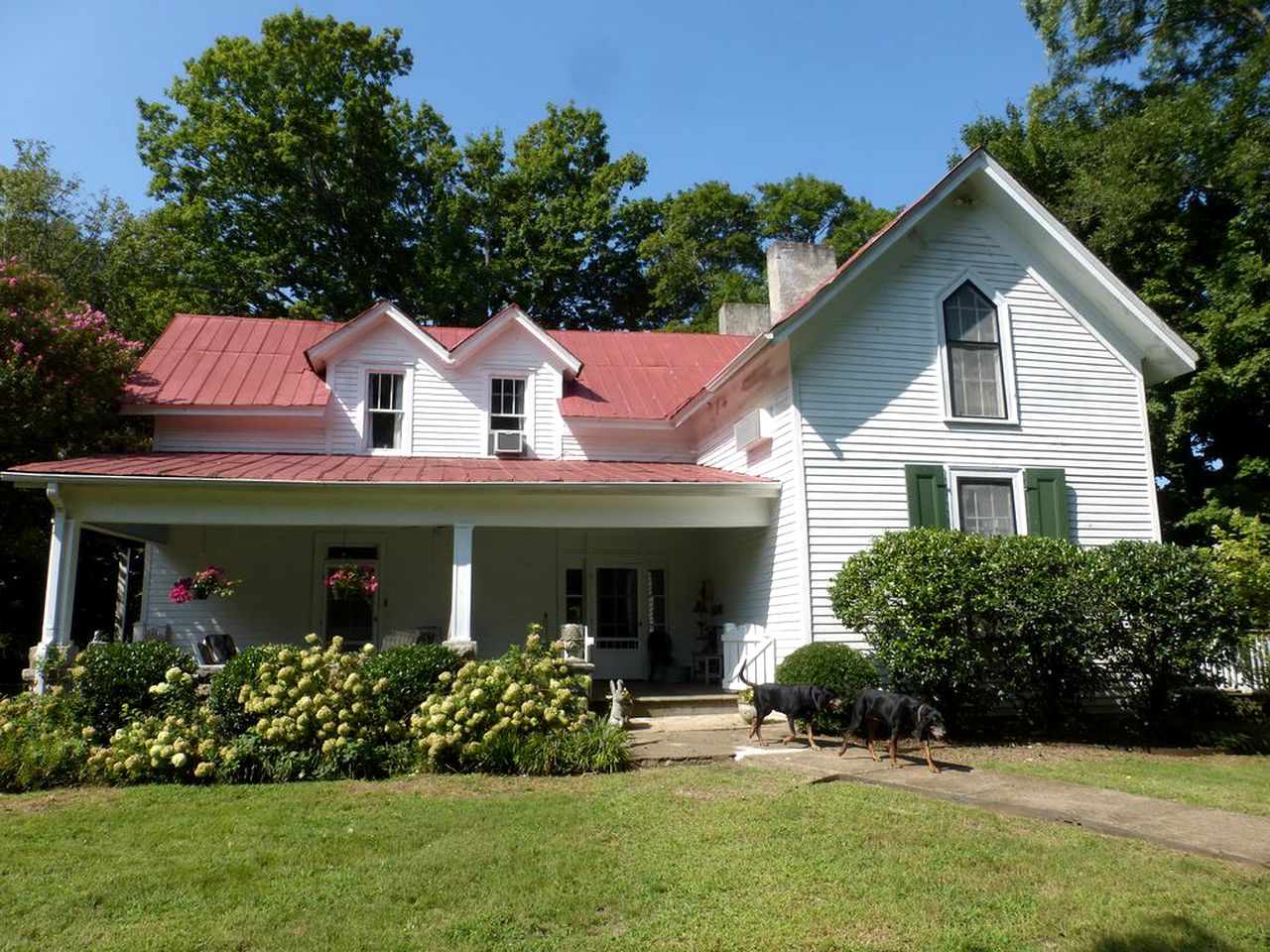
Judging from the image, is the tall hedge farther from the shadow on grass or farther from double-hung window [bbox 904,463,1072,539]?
the shadow on grass

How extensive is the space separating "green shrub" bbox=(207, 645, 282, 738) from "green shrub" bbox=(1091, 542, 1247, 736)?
32.5ft

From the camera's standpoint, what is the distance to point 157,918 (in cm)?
478

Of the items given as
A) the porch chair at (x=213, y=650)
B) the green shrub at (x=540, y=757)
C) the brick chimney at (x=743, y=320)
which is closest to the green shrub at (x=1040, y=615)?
the green shrub at (x=540, y=757)

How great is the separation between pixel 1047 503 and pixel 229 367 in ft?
46.5

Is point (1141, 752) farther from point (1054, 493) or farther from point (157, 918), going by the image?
point (157, 918)

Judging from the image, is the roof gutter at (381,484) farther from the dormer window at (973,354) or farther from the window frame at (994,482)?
the dormer window at (973,354)

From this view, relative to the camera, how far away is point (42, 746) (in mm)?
8531

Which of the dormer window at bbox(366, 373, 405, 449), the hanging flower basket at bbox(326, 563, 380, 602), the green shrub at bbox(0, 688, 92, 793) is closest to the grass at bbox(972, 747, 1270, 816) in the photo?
the hanging flower basket at bbox(326, 563, 380, 602)

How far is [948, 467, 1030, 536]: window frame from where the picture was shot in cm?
1330

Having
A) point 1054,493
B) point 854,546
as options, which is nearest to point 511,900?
point 854,546

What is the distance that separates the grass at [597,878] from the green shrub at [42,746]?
0.74 m

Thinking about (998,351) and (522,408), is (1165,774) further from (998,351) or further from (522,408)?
(522,408)

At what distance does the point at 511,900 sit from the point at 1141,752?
29.6 ft

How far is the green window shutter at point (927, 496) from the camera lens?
13.0 meters
